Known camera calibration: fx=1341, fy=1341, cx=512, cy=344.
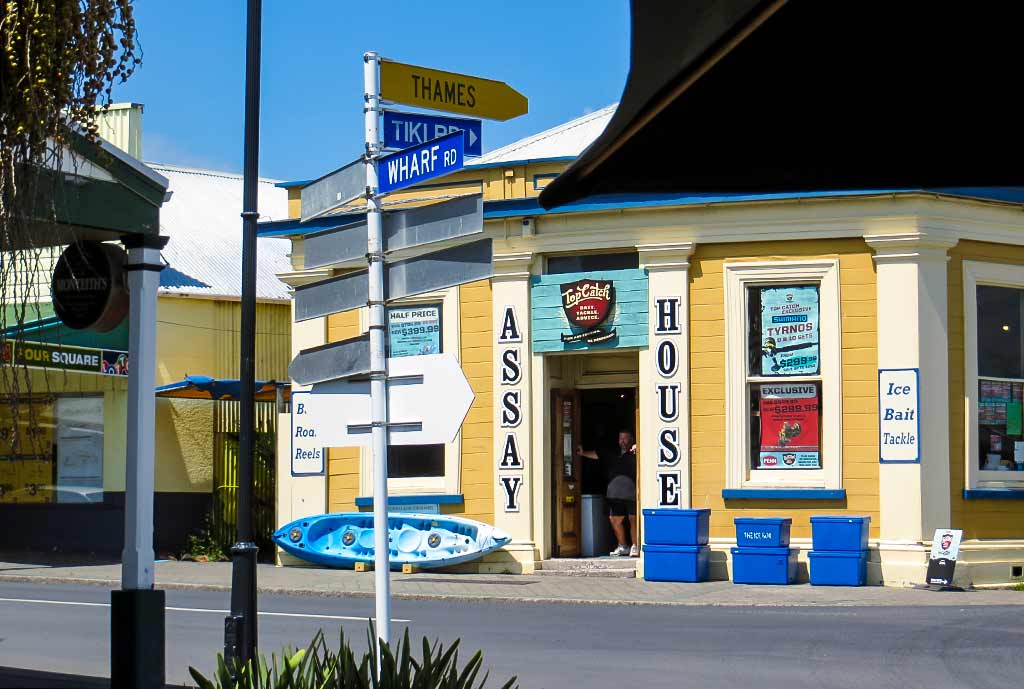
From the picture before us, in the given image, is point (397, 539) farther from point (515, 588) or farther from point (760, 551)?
point (760, 551)

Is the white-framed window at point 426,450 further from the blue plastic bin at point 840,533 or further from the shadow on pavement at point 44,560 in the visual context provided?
the blue plastic bin at point 840,533

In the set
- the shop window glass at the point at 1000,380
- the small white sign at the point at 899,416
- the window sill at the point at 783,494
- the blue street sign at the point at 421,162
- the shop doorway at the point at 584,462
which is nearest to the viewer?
the blue street sign at the point at 421,162

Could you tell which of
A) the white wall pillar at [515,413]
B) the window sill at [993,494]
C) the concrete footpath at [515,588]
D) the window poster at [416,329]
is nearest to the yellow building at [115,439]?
the concrete footpath at [515,588]

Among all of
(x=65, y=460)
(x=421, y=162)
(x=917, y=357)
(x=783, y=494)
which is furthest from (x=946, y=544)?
(x=65, y=460)

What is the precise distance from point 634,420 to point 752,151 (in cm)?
1729

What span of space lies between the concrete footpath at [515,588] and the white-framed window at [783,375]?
163 centimetres

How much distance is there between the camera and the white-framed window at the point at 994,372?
17.5m

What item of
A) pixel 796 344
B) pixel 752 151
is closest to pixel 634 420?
pixel 796 344

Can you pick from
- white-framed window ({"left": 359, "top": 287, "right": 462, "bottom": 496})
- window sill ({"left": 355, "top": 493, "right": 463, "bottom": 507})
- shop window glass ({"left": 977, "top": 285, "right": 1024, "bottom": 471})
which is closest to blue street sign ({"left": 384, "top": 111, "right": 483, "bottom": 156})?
white-framed window ({"left": 359, "top": 287, "right": 462, "bottom": 496})

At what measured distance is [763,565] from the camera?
16891 mm

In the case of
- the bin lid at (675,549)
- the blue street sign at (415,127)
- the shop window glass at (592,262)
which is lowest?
the bin lid at (675,549)

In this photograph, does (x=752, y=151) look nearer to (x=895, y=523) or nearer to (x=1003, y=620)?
(x=1003, y=620)

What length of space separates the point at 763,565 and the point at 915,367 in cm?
317

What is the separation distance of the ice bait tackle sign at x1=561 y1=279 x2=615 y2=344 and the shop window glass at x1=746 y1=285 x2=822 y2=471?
1912 mm
